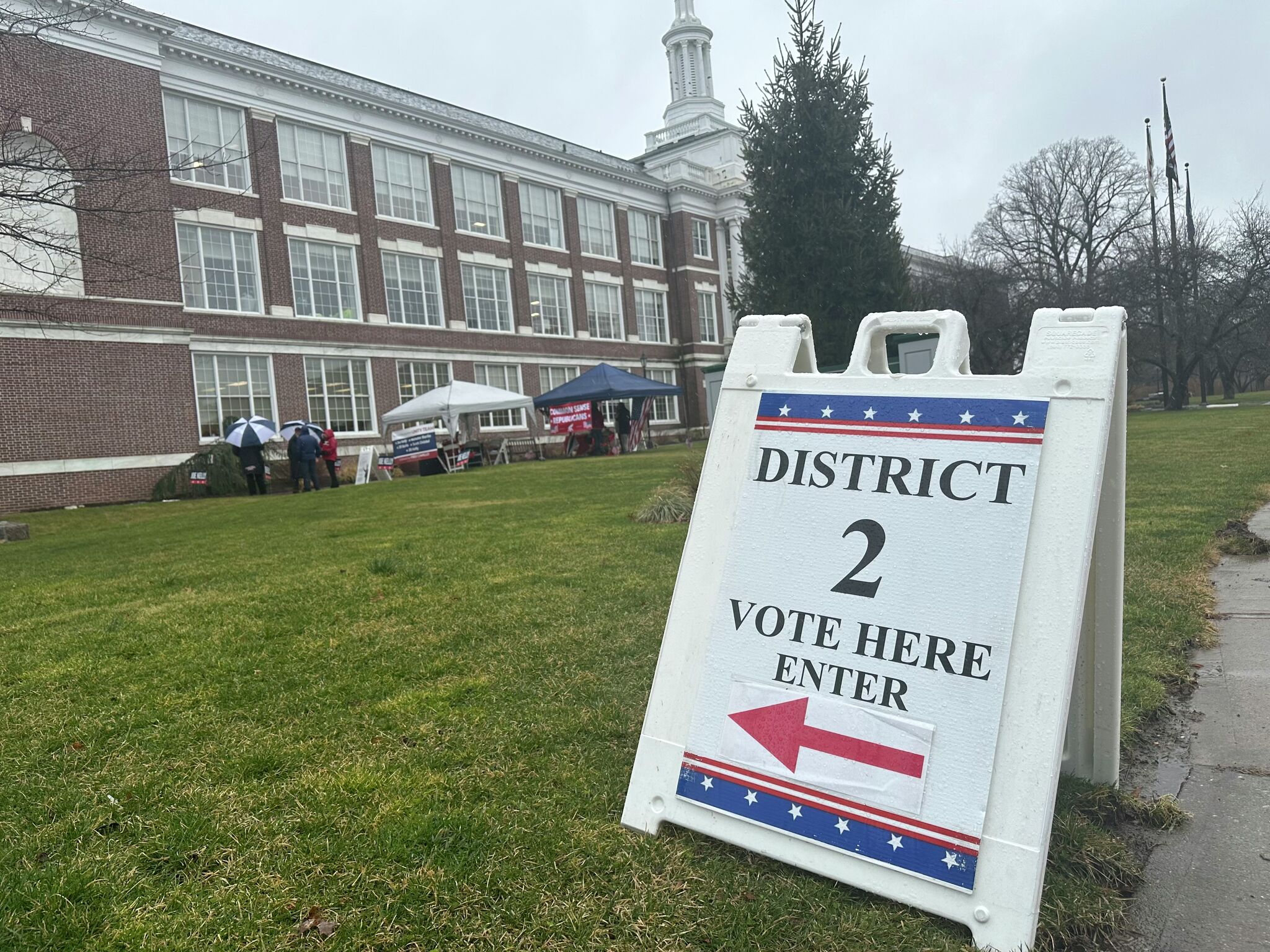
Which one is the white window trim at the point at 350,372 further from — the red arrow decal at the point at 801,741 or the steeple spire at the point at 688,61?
the steeple spire at the point at 688,61

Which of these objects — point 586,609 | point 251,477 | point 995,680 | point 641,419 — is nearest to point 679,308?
point 641,419

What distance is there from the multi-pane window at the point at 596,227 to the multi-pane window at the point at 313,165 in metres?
12.4

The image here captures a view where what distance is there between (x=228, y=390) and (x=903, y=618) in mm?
27997

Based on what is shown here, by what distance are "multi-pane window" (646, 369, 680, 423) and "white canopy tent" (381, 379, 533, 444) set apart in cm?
1727

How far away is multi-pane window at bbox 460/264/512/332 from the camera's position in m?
35.0

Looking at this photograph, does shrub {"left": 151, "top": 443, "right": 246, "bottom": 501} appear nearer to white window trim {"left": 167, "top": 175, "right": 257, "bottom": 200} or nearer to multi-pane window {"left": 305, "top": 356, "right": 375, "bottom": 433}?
multi-pane window {"left": 305, "top": 356, "right": 375, "bottom": 433}

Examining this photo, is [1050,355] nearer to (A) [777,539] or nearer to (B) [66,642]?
(A) [777,539]

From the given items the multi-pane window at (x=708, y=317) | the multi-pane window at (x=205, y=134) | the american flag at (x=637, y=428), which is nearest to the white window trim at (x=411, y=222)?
the multi-pane window at (x=205, y=134)

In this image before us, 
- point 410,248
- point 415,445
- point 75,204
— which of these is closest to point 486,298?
point 410,248

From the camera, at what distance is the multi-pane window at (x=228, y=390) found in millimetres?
25953

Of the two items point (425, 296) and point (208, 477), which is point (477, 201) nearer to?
point (425, 296)

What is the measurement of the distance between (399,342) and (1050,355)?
31.5m

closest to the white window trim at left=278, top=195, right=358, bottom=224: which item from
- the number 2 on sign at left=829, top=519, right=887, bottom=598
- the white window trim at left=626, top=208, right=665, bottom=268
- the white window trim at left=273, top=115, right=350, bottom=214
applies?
the white window trim at left=273, top=115, right=350, bottom=214

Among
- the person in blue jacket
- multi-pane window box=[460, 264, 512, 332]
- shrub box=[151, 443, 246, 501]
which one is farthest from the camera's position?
multi-pane window box=[460, 264, 512, 332]
